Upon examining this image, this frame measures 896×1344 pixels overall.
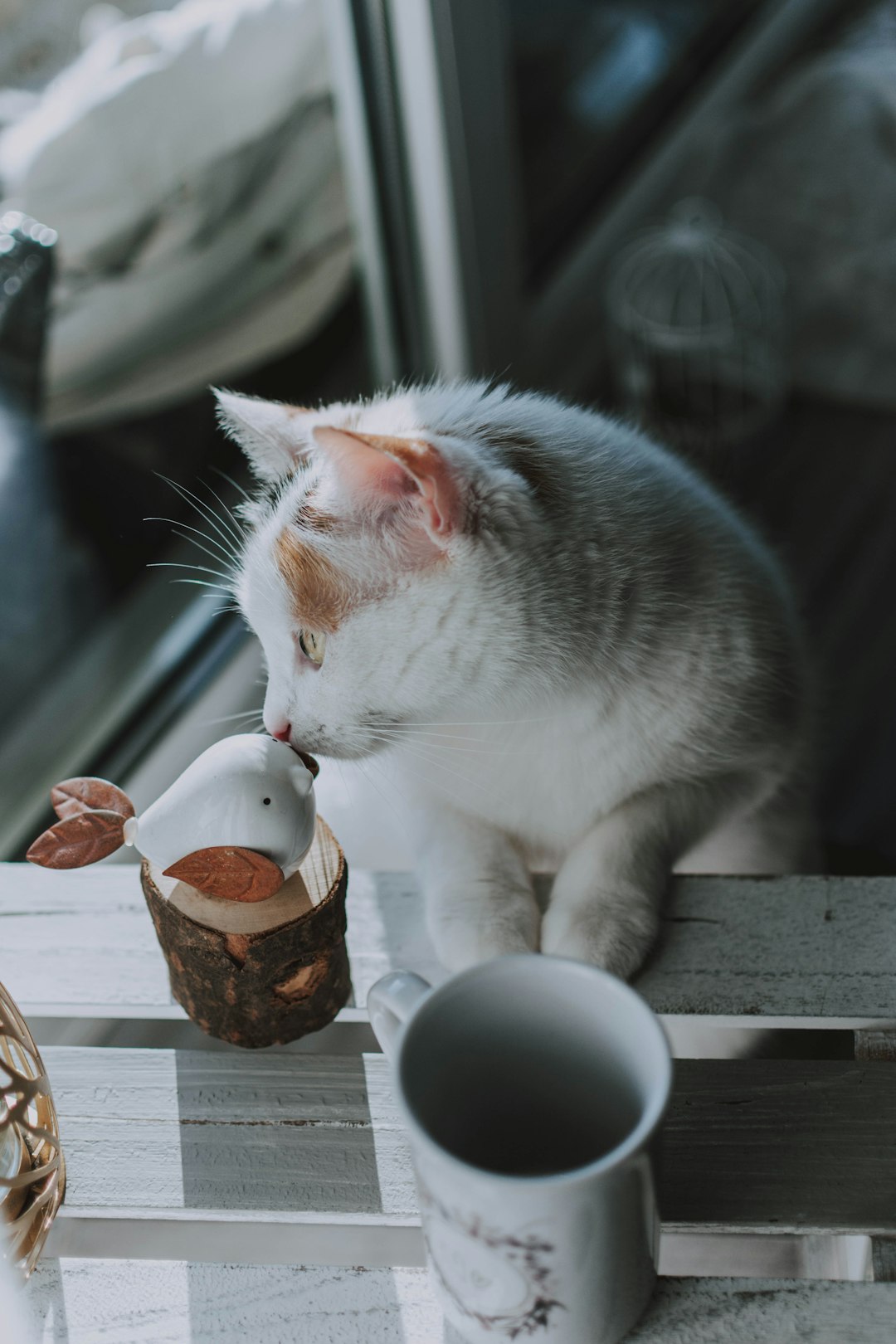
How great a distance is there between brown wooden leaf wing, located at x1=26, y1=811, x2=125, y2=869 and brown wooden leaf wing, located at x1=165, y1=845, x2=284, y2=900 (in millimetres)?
43

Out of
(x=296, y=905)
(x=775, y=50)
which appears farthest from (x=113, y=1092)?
(x=775, y=50)

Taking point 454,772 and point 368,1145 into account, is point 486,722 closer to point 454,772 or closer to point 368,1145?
point 454,772

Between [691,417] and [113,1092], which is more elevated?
[113,1092]

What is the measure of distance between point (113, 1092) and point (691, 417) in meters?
1.63

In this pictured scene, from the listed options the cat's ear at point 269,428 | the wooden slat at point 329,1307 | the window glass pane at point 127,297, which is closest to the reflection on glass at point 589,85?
the window glass pane at point 127,297

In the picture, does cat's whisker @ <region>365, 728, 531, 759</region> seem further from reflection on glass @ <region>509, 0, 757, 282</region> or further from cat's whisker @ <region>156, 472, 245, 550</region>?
reflection on glass @ <region>509, 0, 757, 282</region>

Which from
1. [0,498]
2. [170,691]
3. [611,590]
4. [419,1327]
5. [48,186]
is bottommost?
[170,691]

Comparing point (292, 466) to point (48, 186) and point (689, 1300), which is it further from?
point (48, 186)

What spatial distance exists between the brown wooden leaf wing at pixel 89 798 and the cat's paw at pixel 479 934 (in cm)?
17

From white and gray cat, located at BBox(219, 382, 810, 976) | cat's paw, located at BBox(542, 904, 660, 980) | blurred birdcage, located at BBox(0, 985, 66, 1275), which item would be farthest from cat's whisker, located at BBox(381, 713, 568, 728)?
blurred birdcage, located at BBox(0, 985, 66, 1275)

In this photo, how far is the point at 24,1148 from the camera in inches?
19.8

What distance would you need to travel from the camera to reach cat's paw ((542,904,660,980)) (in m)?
0.59

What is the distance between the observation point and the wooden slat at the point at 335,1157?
1.67ft

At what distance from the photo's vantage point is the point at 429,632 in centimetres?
57
